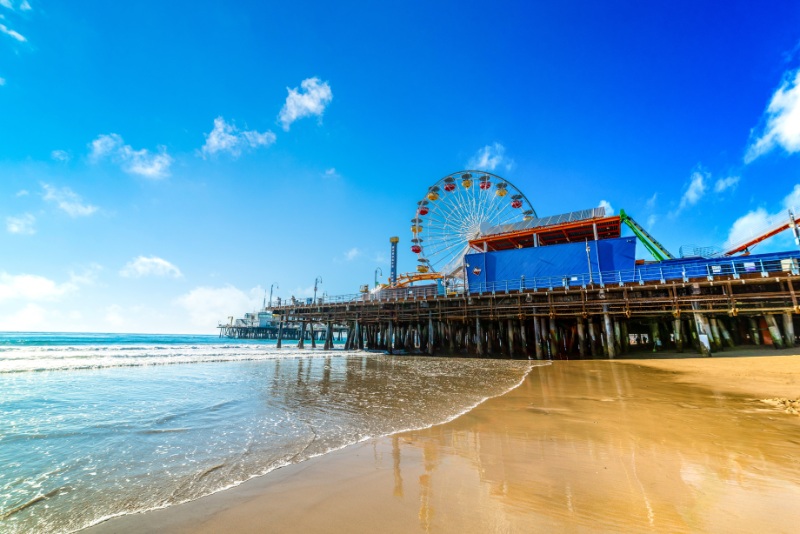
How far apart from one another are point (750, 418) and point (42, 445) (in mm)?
11684

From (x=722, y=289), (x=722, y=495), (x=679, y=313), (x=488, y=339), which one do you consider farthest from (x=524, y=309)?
(x=722, y=495)

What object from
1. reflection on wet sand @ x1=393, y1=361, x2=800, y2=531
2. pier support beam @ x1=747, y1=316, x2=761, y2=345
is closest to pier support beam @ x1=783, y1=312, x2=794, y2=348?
pier support beam @ x1=747, y1=316, x2=761, y2=345

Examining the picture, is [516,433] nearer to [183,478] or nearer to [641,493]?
[641,493]

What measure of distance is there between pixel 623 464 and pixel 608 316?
20887 millimetres

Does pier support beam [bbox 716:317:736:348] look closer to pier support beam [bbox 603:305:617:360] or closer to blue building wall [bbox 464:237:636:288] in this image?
pier support beam [bbox 603:305:617:360]

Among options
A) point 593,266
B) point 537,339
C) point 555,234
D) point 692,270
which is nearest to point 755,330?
point 692,270

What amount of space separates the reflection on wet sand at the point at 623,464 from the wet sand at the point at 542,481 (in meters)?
0.02

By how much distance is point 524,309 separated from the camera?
2480 cm

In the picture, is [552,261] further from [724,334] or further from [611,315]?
→ [724,334]

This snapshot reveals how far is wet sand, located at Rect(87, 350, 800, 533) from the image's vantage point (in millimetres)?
2656

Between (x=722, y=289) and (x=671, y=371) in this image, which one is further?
(x=722, y=289)

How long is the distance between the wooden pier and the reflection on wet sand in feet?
50.9

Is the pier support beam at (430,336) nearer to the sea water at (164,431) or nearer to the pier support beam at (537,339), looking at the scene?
the pier support beam at (537,339)

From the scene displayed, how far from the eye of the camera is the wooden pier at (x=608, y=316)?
722 inches
